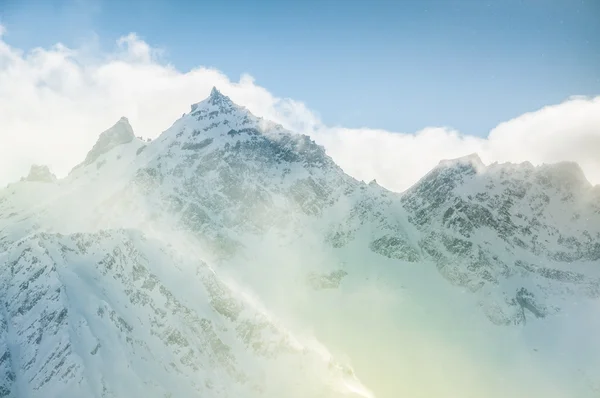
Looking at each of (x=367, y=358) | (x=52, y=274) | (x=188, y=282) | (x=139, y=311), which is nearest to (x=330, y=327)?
(x=367, y=358)

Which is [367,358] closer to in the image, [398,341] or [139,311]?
[398,341]

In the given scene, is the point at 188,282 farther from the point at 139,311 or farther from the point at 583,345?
the point at 583,345

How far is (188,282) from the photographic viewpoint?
136 metres

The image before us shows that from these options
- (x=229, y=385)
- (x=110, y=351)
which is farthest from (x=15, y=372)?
(x=229, y=385)

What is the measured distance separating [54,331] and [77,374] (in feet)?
37.6

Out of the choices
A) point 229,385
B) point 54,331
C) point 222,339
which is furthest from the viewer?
point 222,339

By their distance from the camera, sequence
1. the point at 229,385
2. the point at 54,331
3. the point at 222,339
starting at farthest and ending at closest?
the point at 222,339 < the point at 229,385 < the point at 54,331

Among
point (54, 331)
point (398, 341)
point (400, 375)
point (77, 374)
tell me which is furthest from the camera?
point (398, 341)

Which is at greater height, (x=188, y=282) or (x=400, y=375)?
(x=400, y=375)

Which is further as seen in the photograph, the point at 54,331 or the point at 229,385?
the point at 229,385

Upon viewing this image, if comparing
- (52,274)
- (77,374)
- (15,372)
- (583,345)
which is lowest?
(15,372)

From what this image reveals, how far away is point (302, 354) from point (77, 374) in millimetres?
54130

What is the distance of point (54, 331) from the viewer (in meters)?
107

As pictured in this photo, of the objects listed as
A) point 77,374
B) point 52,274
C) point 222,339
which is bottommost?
point 77,374
